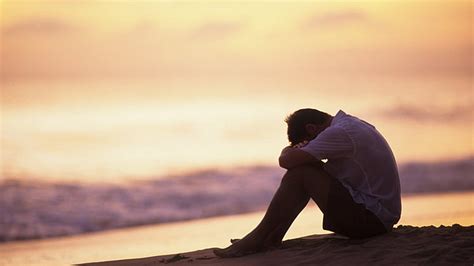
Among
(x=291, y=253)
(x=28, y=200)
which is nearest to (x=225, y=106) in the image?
(x=28, y=200)

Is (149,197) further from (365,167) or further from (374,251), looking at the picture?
(374,251)

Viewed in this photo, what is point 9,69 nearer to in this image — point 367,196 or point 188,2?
point 188,2

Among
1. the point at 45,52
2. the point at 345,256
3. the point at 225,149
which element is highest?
the point at 45,52

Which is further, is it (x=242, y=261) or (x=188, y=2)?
(x=188, y=2)

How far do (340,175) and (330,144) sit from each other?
12.0 inches

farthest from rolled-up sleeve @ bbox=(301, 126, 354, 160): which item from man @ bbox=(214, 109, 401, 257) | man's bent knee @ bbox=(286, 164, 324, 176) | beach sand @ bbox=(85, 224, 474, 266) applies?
beach sand @ bbox=(85, 224, 474, 266)

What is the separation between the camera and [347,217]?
7.78 m

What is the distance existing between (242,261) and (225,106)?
21.7 metres

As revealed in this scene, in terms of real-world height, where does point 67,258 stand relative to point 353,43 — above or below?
below

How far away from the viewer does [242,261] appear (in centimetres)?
Result: 779

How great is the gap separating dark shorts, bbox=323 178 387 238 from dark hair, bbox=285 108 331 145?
1.44 feet

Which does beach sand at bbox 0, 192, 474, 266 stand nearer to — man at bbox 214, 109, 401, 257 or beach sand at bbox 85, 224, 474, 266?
beach sand at bbox 85, 224, 474, 266

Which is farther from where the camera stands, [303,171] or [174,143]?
[174,143]

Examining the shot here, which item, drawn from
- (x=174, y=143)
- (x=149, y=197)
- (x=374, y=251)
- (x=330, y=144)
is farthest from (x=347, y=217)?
(x=174, y=143)
